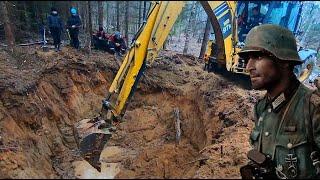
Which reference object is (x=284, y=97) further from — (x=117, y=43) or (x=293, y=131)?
(x=117, y=43)

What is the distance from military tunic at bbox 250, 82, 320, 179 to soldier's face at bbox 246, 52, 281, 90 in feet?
0.41

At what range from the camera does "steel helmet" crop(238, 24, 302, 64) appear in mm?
2178

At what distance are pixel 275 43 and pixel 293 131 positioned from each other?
0.62 m

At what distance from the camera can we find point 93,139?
198 inches

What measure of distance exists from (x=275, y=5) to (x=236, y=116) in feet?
12.2

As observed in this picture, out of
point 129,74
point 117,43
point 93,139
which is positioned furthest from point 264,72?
point 117,43

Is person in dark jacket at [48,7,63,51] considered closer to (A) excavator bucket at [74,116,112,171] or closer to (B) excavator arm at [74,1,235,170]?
(B) excavator arm at [74,1,235,170]

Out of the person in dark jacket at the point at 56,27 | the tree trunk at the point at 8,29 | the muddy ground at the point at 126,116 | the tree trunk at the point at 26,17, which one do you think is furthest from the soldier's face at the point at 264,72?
the tree trunk at the point at 8,29

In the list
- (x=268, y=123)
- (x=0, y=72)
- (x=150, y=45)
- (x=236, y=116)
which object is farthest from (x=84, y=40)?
(x=268, y=123)

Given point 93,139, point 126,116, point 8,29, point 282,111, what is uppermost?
point 282,111

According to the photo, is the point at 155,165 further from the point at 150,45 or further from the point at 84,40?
the point at 84,40

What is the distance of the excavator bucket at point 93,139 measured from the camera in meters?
4.91

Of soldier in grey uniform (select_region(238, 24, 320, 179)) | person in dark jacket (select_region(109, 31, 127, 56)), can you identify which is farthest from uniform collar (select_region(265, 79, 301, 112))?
person in dark jacket (select_region(109, 31, 127, 56))

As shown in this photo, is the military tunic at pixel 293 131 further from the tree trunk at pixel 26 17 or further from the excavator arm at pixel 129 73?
the tree trunk at pixel 26 17
